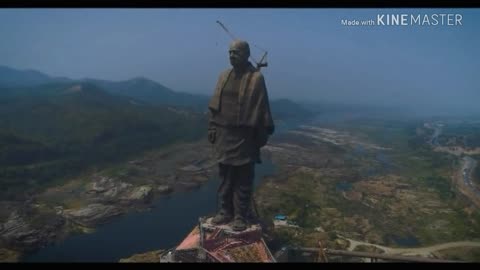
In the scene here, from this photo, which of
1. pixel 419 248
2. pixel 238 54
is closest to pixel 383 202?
pixel 419 248

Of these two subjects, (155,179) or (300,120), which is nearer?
(155,179)

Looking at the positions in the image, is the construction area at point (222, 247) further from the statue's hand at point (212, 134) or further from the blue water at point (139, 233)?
the blue water at point (139, 233)

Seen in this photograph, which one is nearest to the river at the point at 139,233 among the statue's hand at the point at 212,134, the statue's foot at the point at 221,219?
the statue's foot at the point at 221,219

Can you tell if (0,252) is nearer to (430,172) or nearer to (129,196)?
(129,196)

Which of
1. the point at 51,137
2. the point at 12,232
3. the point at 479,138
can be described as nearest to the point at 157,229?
the point at 12,232

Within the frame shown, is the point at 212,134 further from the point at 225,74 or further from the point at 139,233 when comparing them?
the point at 139,233

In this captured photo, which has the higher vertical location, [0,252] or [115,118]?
[115,118]
